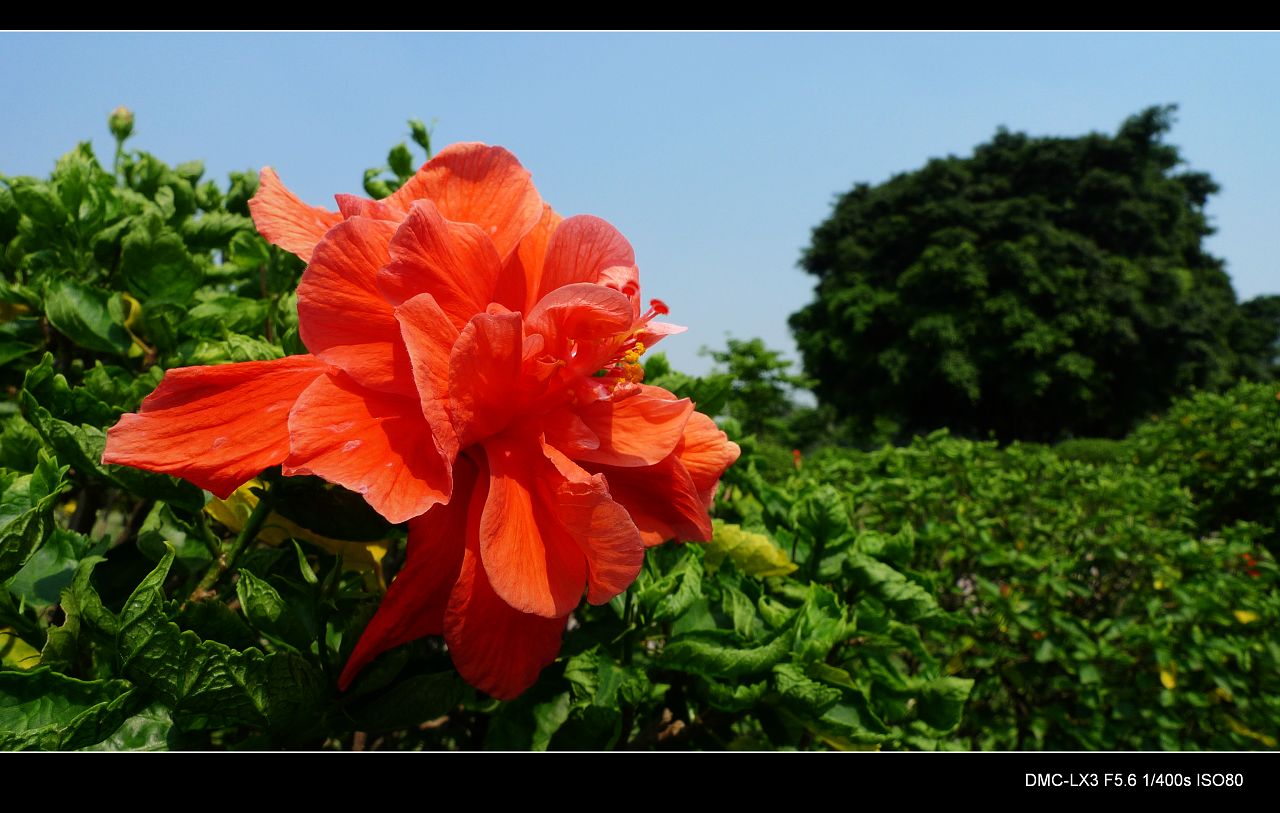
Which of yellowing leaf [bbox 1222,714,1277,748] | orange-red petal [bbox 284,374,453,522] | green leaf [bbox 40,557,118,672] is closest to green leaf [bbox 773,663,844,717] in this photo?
orange-red petal [bbox 284,374,453,522]

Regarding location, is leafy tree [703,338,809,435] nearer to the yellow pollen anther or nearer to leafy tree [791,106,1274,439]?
leafy tree [791,106,1274,439]

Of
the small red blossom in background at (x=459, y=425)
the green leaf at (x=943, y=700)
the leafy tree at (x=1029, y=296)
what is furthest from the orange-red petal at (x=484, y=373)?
the leafy tree at (x=1029, y=296)

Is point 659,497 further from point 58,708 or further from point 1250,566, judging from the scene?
point 1250,566

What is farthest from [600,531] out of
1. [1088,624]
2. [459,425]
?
[1088,624]

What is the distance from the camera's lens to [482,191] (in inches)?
41.4

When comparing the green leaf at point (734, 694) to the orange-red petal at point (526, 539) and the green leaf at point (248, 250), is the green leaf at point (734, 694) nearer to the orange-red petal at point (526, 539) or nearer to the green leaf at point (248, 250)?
the orange-red petal at point (526, 539)

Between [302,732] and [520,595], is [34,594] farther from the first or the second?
[520,595]

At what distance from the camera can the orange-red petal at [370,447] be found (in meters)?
0.81

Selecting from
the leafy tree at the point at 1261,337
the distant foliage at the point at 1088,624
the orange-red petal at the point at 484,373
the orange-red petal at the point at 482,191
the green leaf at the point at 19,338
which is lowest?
the distant foliage at the point at 1088,624

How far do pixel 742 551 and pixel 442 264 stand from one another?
797 mm

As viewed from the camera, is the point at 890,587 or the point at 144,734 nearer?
the point at 144,734

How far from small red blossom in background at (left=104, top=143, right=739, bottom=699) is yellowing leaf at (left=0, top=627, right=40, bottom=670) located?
1.12 ft

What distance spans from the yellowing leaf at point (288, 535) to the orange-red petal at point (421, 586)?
213mm

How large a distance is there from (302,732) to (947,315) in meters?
28.8
